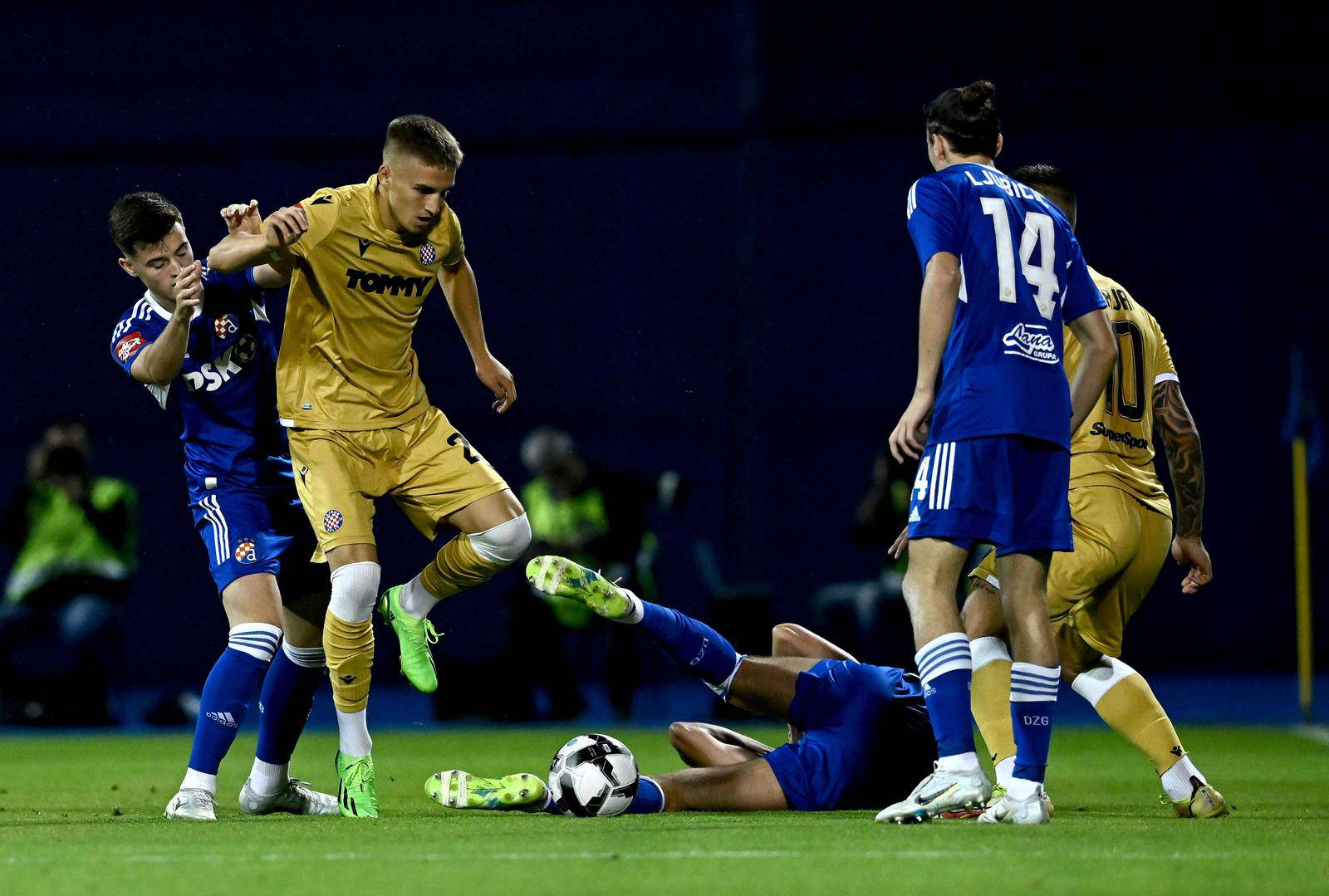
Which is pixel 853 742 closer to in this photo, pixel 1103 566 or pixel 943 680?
pixel 943 680

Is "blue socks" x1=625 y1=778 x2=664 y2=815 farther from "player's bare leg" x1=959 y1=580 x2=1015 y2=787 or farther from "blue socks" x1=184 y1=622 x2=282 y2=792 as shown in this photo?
"blue socks" x1=184 y1=622 x2=282 y2=792

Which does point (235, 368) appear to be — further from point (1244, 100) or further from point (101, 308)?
point (1244, 100)

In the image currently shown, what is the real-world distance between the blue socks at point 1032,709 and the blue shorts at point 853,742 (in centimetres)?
67

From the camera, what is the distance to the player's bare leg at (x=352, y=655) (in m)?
5.25

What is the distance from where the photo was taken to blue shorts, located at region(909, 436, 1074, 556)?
4.62m

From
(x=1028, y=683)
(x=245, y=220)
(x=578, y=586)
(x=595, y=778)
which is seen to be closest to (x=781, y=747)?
(x=595, y=778)

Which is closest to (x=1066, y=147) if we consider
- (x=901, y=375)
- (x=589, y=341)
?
(x=901, y=375)

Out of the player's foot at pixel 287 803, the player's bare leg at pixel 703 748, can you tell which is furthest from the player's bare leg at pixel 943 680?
the player's foot at pixel 287 803

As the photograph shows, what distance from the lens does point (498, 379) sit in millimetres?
5992

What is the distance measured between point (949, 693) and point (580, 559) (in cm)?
591

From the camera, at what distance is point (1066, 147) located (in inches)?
494

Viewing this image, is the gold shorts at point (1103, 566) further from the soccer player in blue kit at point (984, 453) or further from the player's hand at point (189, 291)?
the player's hand at point (189, 291)

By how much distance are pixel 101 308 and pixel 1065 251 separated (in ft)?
30.4

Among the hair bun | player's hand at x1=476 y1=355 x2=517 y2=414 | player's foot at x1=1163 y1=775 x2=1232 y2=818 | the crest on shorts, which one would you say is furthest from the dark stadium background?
the hair bun
